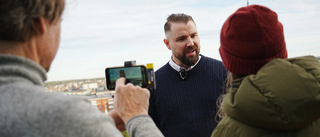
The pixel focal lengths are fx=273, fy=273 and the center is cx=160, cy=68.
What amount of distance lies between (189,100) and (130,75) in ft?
4.31

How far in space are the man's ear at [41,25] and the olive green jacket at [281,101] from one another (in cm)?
80

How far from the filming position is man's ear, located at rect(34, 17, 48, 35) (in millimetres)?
855

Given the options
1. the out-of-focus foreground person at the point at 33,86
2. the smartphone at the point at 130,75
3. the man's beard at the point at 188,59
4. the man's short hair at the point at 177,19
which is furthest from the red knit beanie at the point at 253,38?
the man's short hair at the point at 177,19

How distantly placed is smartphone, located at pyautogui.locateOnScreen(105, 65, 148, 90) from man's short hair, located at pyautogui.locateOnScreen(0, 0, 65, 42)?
67cm

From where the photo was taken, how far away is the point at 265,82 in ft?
3.66

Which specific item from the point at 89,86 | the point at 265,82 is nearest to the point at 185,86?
the point at 265,82

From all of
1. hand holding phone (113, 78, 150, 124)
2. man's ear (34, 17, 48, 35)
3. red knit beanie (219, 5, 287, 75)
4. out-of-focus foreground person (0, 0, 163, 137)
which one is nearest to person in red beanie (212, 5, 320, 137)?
red knit beanie (219, 5, 287, 75)

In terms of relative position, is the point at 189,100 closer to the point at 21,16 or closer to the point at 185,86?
the point at 185,86

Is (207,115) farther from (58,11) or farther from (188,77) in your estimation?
(58,11)

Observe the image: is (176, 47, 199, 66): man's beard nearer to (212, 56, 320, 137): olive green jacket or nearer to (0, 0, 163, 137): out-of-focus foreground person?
(212, 56, 320, 137): olive green jacket

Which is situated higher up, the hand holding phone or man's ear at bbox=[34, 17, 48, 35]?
man's ear at bbox=[34, 17, 48, 35]

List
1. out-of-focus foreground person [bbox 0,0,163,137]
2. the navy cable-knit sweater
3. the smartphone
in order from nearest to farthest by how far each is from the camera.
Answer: out-of-focus foreground person [bbox 0,0,163,137], the smartphone, the navy cable-knit sweater

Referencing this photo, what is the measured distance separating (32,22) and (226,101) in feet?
2.84

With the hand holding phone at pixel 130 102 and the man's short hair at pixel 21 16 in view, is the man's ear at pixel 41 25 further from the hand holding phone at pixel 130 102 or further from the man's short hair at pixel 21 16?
the hand holding phone at pixel 130 102
